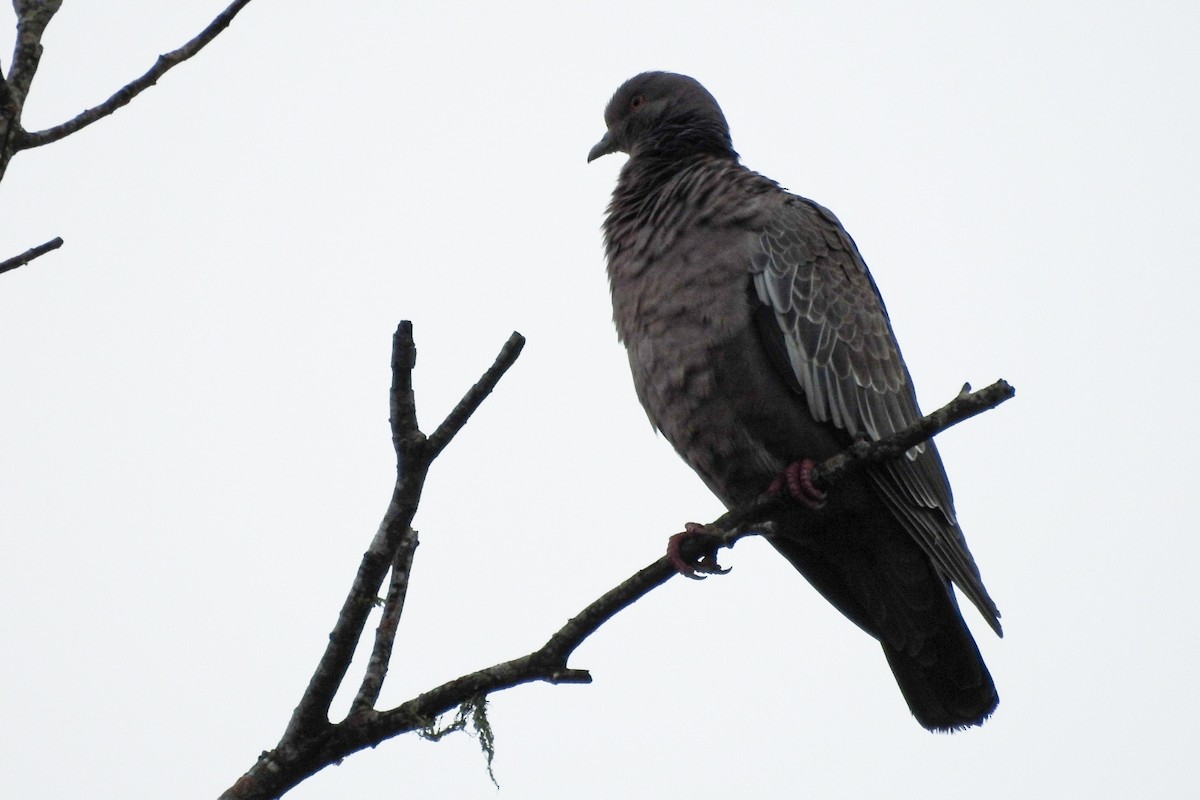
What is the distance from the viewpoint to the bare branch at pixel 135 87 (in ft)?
7.91

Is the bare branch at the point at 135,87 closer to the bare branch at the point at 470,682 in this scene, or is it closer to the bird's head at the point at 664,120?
the bare branch at the point at 470,682

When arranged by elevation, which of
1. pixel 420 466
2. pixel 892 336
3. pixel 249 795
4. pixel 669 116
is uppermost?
pixel 669 116

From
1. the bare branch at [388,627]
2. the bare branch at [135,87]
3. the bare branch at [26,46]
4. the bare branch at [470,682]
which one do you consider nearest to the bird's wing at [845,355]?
the bare branch at [470,682]

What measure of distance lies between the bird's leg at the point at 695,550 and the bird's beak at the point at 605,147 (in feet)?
9.41

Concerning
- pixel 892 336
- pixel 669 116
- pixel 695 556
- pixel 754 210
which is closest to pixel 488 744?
pixel 695 556

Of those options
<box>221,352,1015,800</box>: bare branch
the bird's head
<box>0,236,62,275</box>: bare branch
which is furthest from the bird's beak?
<box>0,236,62,275</box>: bare branch

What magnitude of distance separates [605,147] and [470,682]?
414 centimetres

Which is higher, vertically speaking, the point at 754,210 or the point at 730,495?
the point at 754,210

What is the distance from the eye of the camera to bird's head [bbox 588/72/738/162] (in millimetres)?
5922

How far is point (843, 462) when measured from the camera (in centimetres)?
372

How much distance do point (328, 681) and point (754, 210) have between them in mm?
2810

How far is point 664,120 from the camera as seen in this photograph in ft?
20.2

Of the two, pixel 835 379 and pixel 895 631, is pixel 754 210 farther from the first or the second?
pixel 895 631

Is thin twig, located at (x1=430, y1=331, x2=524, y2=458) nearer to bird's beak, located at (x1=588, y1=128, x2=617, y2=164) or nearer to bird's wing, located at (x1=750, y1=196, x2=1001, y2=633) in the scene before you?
bird's wing, located at (x1=750, y1=196, x2=1001, y2=633)
